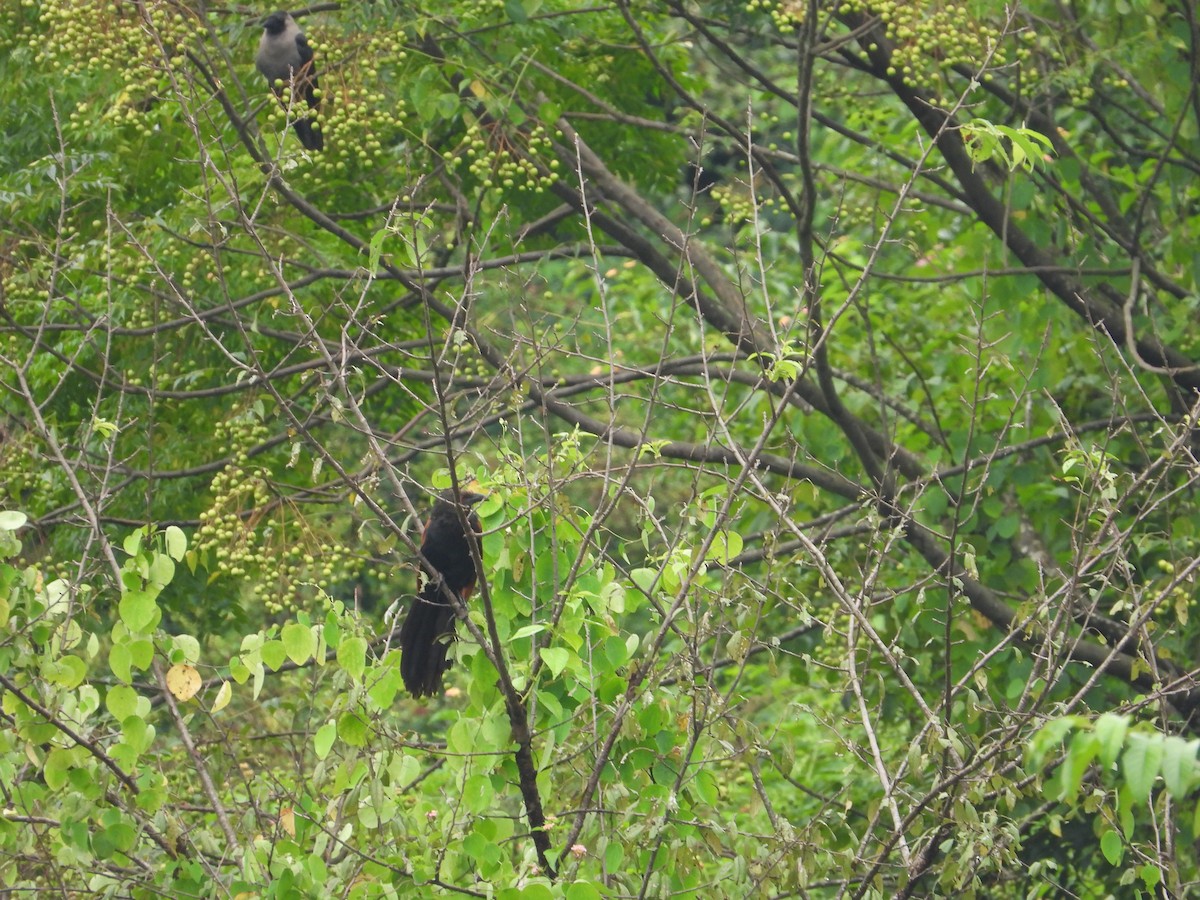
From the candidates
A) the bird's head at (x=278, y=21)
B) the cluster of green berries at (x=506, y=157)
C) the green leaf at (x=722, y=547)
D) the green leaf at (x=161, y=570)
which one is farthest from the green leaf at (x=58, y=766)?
the bird's head at (x=278, y=21)

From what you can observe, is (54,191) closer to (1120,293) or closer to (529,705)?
(529,705)

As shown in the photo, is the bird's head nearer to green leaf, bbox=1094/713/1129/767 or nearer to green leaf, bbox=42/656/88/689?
green leaf, bbox=42/656/88/689

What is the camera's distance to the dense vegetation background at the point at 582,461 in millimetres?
2986

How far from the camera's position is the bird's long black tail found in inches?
149

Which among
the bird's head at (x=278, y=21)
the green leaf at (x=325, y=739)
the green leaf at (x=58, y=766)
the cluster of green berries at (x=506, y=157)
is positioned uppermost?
the bird's head at (x=278, y=21)

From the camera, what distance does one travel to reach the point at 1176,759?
169cm

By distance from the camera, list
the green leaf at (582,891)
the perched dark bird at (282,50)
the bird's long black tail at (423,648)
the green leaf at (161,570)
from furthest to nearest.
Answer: the perched dark bird at (282,50), the bird's long black tail at (423,648), the green leaf at (161,570), the green leaf at (582,891)

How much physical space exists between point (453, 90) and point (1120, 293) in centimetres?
246

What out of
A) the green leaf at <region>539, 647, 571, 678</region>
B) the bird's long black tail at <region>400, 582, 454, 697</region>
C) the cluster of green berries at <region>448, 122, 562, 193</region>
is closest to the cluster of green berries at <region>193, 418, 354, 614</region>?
the bird's long black tail at <region>400, 582, 454, 697</region>

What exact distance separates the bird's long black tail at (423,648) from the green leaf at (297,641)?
36.3 inches

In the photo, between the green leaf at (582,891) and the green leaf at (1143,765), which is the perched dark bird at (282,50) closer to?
the green leaf at (582,891)

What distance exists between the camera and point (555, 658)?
277cm

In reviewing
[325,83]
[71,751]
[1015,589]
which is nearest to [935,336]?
[1015,589]

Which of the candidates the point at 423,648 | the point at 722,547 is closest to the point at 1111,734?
the point at 722,547
